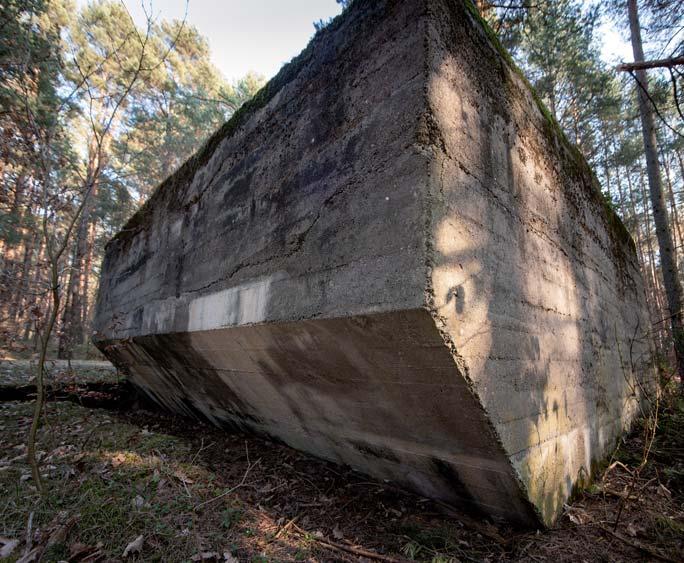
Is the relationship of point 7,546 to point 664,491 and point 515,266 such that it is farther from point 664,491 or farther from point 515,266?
point 664,491

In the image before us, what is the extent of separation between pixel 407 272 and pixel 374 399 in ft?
Result: 3.08

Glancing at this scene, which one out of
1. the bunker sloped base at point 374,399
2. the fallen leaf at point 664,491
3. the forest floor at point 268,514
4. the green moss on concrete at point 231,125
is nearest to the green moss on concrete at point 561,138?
the green moss on concrete at point 231,125

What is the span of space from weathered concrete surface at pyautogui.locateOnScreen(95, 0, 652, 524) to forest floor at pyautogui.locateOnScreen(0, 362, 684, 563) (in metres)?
0.18

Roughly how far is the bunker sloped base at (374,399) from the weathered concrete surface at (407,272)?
0.04ft

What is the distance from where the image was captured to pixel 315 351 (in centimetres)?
223

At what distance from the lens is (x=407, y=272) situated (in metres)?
1.68

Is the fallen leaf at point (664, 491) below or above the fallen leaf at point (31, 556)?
above

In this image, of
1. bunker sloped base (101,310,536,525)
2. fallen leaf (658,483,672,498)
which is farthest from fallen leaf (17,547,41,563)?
fallen leaf (658,483,672,498)

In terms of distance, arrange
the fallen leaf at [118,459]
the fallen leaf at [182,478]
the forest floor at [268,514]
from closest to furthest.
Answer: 1. the forest floor at [268,514]
2. the fallen leaf at [182,478]
3. the fallen leaf at [118,459]

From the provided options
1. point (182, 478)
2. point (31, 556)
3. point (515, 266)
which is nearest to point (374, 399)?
point (515, 266)

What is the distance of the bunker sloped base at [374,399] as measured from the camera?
6.08ft

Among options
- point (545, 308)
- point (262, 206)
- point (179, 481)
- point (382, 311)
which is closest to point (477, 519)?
point (545, 308)

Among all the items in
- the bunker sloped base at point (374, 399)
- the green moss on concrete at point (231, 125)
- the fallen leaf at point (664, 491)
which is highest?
the green moss on concrete at point (231, 125)

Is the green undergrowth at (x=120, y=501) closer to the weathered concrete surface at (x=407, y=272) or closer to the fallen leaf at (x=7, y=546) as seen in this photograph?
the fallen leaf at (x=7, y=546)
